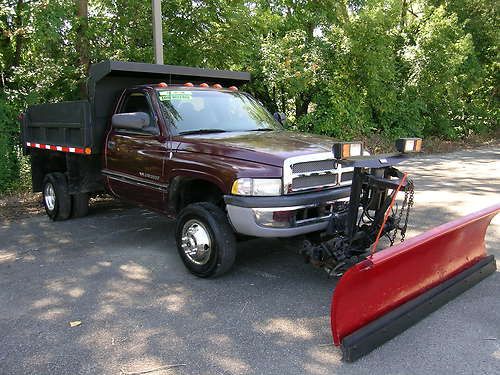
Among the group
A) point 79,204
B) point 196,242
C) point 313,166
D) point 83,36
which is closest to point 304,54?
point 83,36

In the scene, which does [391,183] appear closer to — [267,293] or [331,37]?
[267,293]

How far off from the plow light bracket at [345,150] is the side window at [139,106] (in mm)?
2388

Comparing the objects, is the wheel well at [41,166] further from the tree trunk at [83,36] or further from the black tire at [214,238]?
the black tire at [214,238]

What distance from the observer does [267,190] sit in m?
4.51

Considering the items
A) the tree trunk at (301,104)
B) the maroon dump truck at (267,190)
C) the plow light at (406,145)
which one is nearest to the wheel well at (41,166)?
the maroon dump truck at (267,190)

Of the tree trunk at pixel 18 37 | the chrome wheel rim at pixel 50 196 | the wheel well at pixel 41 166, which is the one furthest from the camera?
the tree trunk at pixel 18 37

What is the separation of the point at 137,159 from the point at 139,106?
2.31 feet

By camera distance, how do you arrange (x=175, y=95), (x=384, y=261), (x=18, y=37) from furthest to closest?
1. (x=18, y=37)
2. (x=175, y=95)
3. (x=384, y=261)

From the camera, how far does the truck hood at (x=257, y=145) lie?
462cm

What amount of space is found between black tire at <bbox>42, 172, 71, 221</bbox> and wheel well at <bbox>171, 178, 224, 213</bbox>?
277 centimetres

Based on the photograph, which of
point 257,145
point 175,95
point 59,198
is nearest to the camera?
point 257,145

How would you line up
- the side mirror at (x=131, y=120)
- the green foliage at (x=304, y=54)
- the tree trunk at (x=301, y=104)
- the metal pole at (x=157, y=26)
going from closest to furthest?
1. the side mirror at (x=131, y=120)
2. the metal pole at (x=157, y=26)
3. the green foliage at (x=304, y=54)
4. the tree trunk at (x=301, y=104)

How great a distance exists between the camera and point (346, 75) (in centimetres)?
1516

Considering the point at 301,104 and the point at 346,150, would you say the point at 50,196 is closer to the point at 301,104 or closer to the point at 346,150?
the point at 346,150
